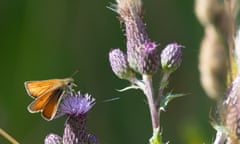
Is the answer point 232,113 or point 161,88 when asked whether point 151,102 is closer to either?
point 161,88

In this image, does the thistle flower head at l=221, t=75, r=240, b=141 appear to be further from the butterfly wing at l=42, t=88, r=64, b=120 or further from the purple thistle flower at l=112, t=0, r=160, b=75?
the butterfly wing at l=42, t=88, r=64, b=120

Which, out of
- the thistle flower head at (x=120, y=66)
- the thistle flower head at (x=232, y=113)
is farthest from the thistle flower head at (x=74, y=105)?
the thistle flower head at (x=232, y=113)

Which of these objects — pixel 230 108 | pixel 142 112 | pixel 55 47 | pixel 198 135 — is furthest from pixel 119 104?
pixel 230 108

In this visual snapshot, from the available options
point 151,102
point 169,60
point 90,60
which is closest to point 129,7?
point 169,60

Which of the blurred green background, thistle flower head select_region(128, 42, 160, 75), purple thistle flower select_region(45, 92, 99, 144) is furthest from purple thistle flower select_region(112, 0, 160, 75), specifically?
the blurred green background

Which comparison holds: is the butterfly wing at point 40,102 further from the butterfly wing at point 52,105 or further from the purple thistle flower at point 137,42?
the purple thistle flower at point 137,42

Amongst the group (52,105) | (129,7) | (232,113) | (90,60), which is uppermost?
(129,7)
